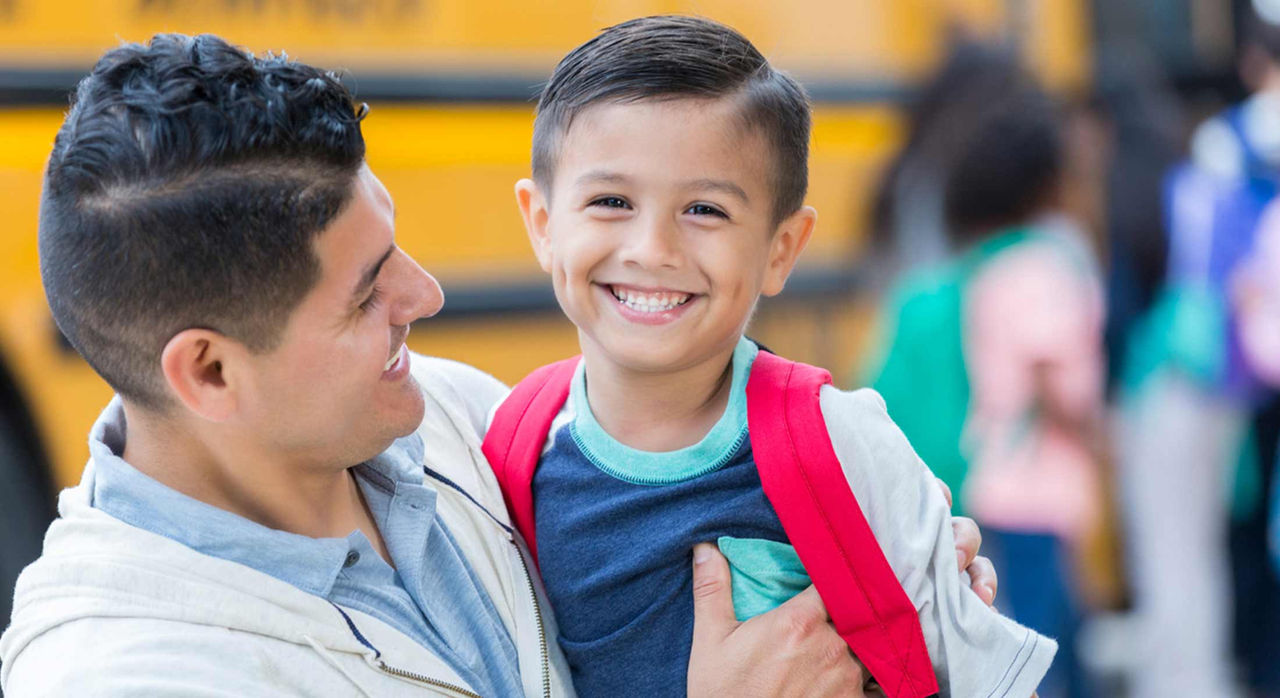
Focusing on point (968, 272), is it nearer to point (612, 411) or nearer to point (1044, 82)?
point (1044, 82)

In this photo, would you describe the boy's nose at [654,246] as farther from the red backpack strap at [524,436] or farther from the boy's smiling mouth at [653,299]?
the red backpack strap at [524,436]

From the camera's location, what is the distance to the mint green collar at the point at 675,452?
6.50ft

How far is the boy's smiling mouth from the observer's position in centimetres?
192

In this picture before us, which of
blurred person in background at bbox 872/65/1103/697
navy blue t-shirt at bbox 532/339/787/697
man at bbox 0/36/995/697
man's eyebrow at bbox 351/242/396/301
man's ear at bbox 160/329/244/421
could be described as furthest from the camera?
blurred person in background at bbox 872/65/1103/697

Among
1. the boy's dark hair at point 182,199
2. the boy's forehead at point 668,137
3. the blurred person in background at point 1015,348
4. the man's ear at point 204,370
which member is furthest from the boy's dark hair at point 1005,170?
the man's ear at point 204,370

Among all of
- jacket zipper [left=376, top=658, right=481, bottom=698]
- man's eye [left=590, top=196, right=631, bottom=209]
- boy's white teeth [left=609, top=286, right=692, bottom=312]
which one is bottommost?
jacket zipper [left=376, top=658, right=481, bottom=698]

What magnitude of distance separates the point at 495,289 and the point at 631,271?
2410mm

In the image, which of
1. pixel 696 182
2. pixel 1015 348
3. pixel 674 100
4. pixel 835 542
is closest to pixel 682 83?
pixel 674 100

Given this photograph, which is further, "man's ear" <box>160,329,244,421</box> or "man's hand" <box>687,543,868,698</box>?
"man's hand" <box>687,543,868,698</box>

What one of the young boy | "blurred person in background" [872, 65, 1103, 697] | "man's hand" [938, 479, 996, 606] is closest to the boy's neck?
the young boy

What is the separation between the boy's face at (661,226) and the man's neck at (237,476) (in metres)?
0.43

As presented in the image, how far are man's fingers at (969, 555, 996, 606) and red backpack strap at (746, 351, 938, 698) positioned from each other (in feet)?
0.56

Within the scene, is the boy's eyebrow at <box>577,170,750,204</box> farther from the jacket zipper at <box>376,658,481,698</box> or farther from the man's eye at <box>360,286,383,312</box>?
the jacket zipper at <box>376,658,481,698</box>

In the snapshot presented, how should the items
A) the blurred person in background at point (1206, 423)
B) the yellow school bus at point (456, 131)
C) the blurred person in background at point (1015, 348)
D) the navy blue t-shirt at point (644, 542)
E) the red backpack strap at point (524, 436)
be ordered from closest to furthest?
the navy blue t-shirt at point (644, 542)
the red backpack strap at point (524, 436)
the yellow school bus at point (456, 131)
the blurred person in background at point (1015, 348)
the blurred person in background at point (1206, 423)
